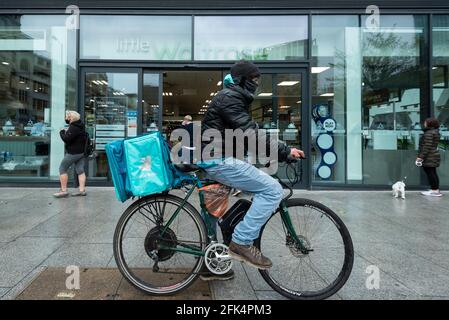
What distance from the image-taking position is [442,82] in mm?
9781

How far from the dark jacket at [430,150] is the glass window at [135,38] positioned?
589 centimetres

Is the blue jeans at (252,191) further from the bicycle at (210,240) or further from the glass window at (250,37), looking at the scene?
the glass window at (250,37)

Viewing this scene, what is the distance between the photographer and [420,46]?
388 inches

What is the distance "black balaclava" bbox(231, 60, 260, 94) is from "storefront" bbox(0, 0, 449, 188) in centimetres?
657

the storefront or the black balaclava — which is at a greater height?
the storefront

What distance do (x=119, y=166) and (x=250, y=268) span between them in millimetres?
1728

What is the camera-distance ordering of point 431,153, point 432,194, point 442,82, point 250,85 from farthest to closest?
point 442,82
point 432,194
point 431,153
point 250,85

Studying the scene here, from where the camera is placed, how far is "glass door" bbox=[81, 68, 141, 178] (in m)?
9.86

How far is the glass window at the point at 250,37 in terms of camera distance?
9.85 metres

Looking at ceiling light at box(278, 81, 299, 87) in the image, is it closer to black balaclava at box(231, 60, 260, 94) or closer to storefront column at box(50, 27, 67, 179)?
storefront column at box(50, 27, 67, 179)

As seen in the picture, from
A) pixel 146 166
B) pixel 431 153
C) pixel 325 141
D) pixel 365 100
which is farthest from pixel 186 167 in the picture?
pixel 365 100

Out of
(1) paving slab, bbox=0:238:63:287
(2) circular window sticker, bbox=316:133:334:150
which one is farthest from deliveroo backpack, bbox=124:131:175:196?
(2) circular window sticker, bbox=316:133:334:150

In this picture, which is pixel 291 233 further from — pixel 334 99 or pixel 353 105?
pixel 353 105

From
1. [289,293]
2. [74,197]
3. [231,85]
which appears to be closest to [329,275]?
[289,293]
